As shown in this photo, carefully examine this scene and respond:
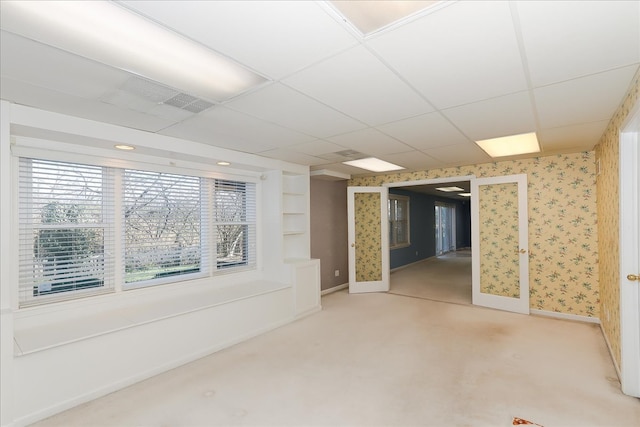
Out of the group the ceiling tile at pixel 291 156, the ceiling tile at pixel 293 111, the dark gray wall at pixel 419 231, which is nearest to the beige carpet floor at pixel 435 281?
the dark gray wall at pixel 419 231

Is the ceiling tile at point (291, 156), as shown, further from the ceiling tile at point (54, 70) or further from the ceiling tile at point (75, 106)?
the ceiling tile at point (54, 70)

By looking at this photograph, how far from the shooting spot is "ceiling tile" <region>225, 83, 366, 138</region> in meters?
2.24

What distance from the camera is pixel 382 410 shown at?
228 cm

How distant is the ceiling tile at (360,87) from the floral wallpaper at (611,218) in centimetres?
152

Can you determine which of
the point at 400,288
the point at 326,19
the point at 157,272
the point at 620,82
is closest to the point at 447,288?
the point at 400,288

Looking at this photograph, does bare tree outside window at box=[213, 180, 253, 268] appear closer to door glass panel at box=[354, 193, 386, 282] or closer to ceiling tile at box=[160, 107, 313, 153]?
ceiling tile at box=[160, 107, 313, 153]

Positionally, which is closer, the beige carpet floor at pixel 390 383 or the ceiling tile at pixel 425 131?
the beige carpet floor at pixel 390 383

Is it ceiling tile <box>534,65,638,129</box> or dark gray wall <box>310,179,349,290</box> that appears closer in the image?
ceiling tile <box>534,65,638,129</box>

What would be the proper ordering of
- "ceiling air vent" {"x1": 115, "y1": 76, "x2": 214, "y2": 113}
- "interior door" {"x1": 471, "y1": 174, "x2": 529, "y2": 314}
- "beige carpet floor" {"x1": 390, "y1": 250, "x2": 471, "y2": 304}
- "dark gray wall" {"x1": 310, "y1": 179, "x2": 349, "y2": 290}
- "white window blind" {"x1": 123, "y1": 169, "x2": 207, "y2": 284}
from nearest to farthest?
"ceiling air vent" {"x1": 115, "y1": 76, "x2": 214, "y2": 113}
"white window blind" {"x1": 123, "y1": 169, "x2": 207, "y2": 284}
"interior door" {"x1": 471, "y1": 174, "x2": 529, "y2": 314}
"beige carpet floor" {"x1": 390, "y1": 250, "x2": 471, "y2": 304}
"dark gray wall" {"x1": 310, "y1": 179, "x2": 349, "y2": 290}

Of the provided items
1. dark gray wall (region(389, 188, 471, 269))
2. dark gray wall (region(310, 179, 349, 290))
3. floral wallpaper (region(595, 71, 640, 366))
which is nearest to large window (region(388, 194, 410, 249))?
dark gray wall (region(389, 188, 471, 269))

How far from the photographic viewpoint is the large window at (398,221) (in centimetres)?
812

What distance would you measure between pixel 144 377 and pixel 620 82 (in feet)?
14.4

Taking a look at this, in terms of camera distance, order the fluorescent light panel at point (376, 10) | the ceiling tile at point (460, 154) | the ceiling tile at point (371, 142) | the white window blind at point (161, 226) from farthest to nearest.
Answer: the ceiling tile at point (460, 154), the white window blind at point (161, 226), the ceiling tile at point (371, 142), the fluorescent light panel at point (376, 10)

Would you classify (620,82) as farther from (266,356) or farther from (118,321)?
(118,321)
